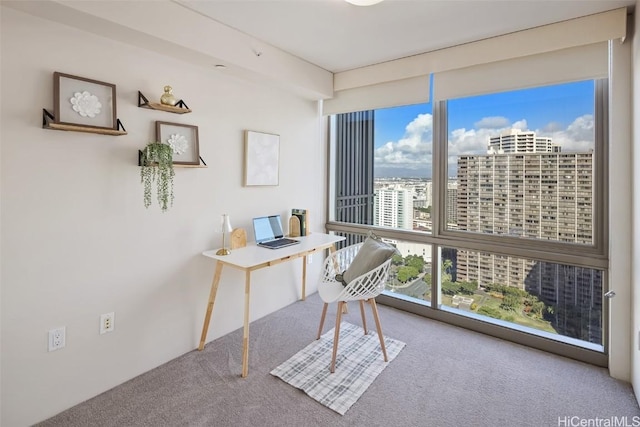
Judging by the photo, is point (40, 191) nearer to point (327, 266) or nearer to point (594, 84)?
point (327, 266)

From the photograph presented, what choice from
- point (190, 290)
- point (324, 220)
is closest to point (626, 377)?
point (324, 220)

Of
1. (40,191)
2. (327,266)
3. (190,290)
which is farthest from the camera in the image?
(327,266)

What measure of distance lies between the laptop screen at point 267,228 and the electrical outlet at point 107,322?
115cm

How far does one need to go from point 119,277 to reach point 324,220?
2207mm

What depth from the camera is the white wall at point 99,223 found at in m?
1.66

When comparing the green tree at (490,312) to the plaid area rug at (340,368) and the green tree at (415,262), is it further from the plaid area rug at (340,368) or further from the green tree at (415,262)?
the plaid area rug at (340,368)

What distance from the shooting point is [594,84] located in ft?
7.57

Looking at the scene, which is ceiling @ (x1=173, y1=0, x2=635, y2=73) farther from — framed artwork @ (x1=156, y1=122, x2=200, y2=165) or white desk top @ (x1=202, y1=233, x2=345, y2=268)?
white desk top @ (x1=202, y1=233, x2=345, y2=268)

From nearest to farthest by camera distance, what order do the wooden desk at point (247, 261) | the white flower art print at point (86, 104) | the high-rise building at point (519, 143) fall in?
the white flower art print at point (86, 104)
the wooden desk at point (247, 261)
the high-rise building at point (519, 143)

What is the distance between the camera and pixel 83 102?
5.91 ft

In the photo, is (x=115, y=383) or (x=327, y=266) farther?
(x=327, y=266)

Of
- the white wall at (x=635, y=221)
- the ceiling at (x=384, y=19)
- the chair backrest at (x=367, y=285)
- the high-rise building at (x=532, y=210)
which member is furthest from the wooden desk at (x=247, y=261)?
the white wall at (x=635, y=221)

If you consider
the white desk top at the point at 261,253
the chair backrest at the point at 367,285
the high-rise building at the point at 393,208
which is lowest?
the chair backrest at the point at 367,285

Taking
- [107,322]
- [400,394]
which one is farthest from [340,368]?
[107,322]
